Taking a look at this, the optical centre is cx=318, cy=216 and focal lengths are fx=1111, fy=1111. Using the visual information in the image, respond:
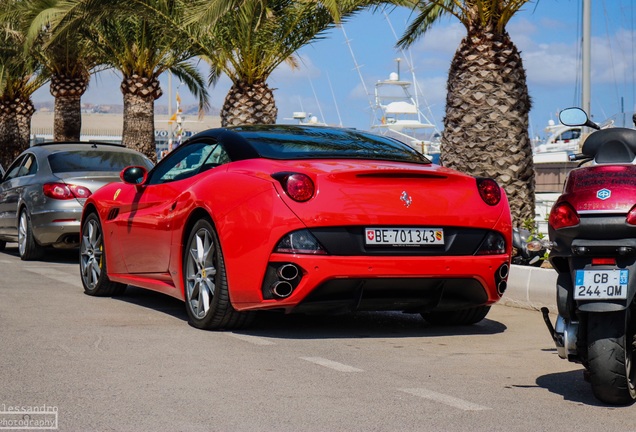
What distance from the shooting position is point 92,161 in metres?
13.7

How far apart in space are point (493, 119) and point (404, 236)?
20.7 ft

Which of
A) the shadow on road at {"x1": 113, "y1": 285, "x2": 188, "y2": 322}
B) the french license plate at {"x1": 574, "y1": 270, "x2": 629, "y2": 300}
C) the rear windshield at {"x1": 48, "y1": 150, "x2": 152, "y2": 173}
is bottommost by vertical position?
the shadow on road at {"x1": 113, "y1": 285, "x2": 188, "y2": 322}

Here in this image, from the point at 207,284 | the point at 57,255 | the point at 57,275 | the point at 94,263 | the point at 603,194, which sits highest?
the point at 603,194

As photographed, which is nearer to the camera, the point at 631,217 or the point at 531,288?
the point at 631,217

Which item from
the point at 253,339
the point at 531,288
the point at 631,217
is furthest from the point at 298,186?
the point at 531,288

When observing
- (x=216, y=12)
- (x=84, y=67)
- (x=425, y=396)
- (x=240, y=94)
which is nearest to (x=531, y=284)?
(x=425, y=396)

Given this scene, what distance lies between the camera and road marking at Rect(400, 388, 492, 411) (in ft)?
16.8

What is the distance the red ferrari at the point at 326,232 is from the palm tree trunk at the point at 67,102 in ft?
73.5

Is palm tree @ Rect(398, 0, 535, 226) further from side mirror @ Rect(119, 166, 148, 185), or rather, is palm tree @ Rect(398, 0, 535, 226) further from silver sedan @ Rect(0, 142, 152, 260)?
side mirror @ Rect(119, 166, 148, 185)

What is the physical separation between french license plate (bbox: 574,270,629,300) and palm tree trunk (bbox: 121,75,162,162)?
20386 mm

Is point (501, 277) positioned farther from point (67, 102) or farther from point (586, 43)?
point (67, 102)

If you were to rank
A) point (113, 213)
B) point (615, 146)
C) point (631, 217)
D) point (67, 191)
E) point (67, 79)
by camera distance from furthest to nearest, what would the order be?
point (67, 79) → point (67, 191) → point (113, 213) → point (615, 146) → point (631, 217)

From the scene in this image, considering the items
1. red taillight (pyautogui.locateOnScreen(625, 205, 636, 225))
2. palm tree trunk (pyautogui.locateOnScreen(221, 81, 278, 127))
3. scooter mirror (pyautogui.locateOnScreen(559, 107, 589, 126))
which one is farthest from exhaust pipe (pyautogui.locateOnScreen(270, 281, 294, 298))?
palm tree trunk (pyautogui.locateOnScreen(221, 81, 278, 127))

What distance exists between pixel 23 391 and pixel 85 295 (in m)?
4.58
